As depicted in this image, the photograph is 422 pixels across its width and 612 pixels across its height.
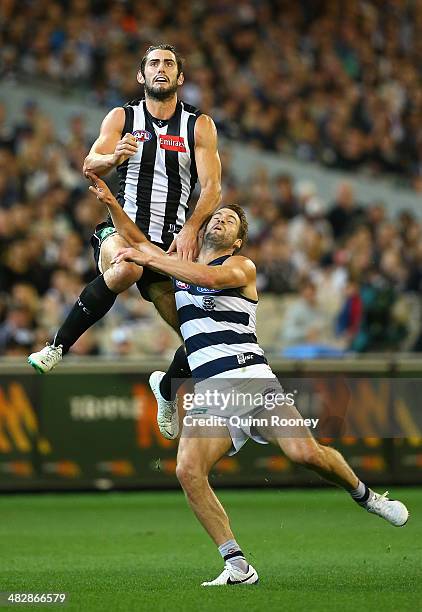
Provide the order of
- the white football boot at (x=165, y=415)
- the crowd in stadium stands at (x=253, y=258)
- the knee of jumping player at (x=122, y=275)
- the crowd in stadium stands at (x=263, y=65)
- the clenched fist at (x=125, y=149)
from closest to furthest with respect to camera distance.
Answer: the clenched fist at (x=125, y=149) → the knee of jumping player at (x=122, y=275) → the white football boot at (x=165, y=415) → the crowd in stadium stands at (x=253, y=258) → the crowd in stadium stands at (x=263, y=65)

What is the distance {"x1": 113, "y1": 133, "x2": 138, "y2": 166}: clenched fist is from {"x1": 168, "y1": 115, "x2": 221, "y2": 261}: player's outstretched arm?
677mm

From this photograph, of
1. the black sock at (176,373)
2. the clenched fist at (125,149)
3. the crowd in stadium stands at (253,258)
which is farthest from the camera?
the crowd in stadium stands at (253,258)

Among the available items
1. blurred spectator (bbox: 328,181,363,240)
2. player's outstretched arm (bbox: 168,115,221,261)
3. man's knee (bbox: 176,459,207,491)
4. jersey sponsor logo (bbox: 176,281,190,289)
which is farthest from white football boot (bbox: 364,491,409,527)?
blurred spectator (bbox: 328,181,363,240)

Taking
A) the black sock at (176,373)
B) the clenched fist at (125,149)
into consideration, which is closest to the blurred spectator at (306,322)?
the black sock at (176,373)

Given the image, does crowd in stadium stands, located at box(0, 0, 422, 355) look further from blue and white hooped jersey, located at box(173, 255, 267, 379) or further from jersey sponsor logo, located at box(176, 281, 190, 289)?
blue and white hooped jersey, located at box(173, 255, 267, 379)

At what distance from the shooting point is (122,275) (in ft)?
27.9

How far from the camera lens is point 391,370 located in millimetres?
14539

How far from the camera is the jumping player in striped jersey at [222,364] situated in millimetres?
8195

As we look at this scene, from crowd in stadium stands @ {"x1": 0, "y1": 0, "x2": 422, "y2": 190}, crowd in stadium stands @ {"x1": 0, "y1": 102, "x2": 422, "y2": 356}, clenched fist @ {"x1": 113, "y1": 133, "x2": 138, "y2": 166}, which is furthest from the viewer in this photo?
crowd in stadium stands @ {"x1": 0, "y1": 0, "x2": 422, "y2": 190}

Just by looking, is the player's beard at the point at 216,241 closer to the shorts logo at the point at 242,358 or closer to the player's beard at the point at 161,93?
the shorts logo at the point at 242,358

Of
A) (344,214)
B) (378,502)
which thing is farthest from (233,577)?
(344,214)

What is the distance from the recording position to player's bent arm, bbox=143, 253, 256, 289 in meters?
8.22

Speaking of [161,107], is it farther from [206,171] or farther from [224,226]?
[224,226]

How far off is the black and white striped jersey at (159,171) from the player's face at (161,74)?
17 cm
